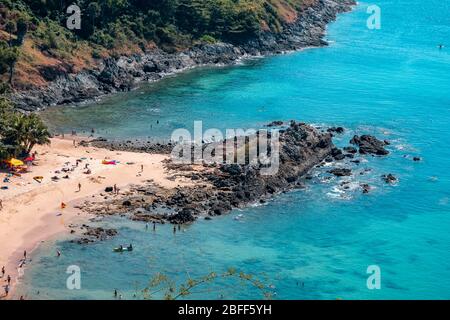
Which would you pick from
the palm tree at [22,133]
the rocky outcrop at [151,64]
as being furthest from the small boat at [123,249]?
the rocky outcrop at [151,64]

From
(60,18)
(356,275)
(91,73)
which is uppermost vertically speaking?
(60,18)

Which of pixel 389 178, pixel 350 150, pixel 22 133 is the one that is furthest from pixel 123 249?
pixel 350 150

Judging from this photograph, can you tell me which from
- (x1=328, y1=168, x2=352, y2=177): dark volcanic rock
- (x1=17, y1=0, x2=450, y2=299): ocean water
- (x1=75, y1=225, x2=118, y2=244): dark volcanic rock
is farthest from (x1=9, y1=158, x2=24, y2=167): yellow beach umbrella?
(x1=328, y1=168, x2=352, y2=177): dark volcanic rock

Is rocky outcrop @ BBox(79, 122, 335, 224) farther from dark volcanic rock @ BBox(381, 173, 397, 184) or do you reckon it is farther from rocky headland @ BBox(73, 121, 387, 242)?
dark volcanic rock @ BBox(381, 173, 397, 184)

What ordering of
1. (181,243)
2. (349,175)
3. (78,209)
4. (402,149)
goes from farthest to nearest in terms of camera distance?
(402,149) < (349,175) < (78,209) < (181,243)

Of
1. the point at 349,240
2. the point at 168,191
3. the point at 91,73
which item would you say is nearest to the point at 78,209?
the point at 168,191
